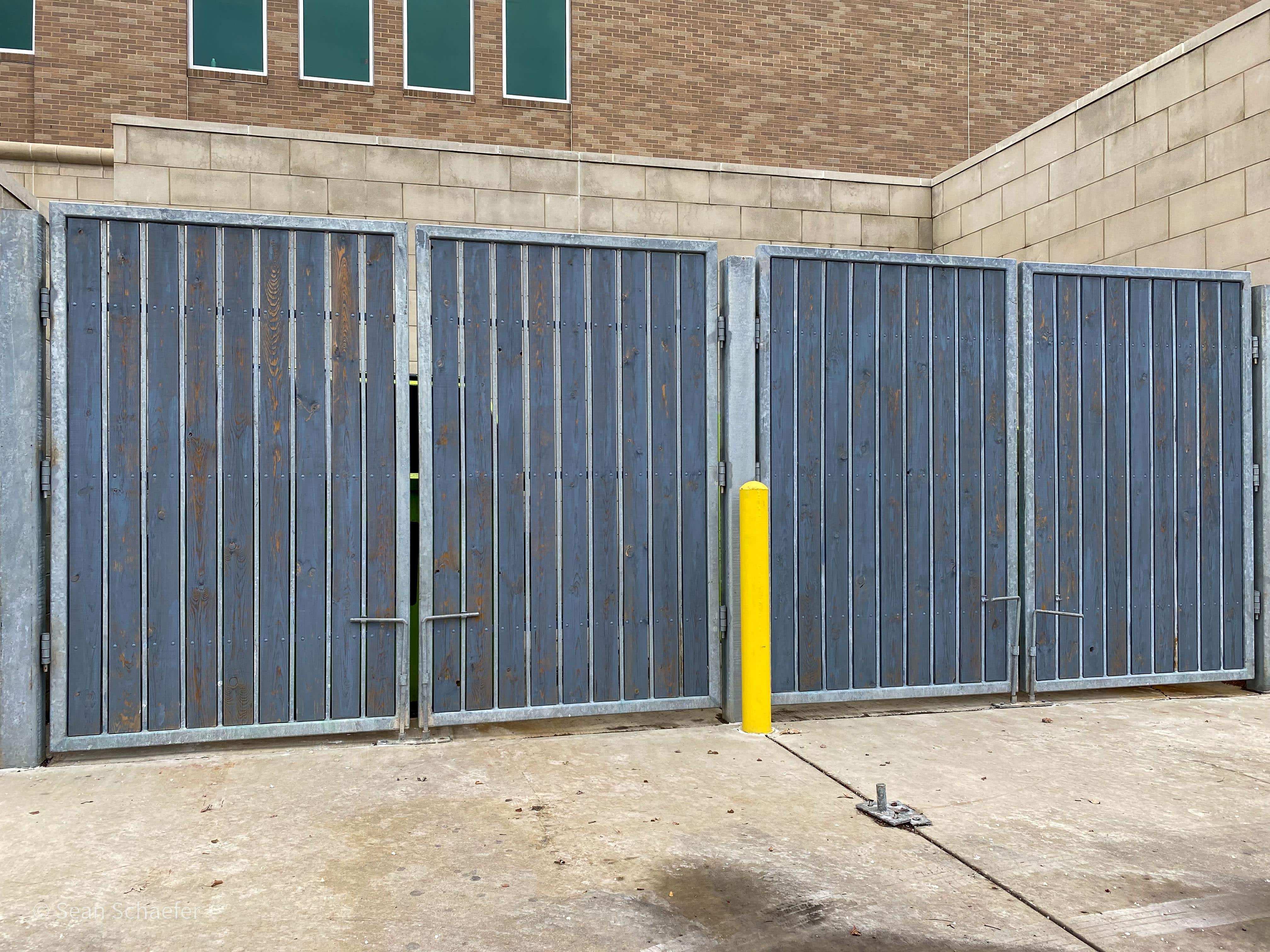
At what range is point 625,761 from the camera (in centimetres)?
536

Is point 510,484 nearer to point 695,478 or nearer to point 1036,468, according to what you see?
point 695,478

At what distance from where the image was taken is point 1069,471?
6.84 m

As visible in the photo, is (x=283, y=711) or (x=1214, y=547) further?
(x=1214, y=547)

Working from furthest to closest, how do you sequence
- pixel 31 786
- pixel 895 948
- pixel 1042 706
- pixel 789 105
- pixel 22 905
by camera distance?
pixel 789 105 → pixel 1042 706 → pixel 31 786 → pixel 22 905 → pixel 895 948

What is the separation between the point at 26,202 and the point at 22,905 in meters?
4.57

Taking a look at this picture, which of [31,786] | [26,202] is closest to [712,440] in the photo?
[31,786]

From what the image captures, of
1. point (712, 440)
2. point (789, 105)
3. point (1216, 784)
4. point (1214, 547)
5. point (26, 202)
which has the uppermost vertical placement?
point (789, 105)

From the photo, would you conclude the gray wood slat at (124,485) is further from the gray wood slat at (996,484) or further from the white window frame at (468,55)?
the white window frame at (468,55)

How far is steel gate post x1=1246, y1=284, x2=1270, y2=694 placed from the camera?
7.12 metres

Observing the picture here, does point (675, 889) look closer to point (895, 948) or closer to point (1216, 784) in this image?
point (895, 948)

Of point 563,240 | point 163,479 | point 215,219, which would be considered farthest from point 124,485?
point 563,240

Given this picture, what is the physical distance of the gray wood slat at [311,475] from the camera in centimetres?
561

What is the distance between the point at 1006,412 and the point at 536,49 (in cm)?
1066

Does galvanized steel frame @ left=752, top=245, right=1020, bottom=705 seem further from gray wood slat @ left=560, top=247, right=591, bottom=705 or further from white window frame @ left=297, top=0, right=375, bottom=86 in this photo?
white window frame @ left=297, top=0, right=375, bottom=86
